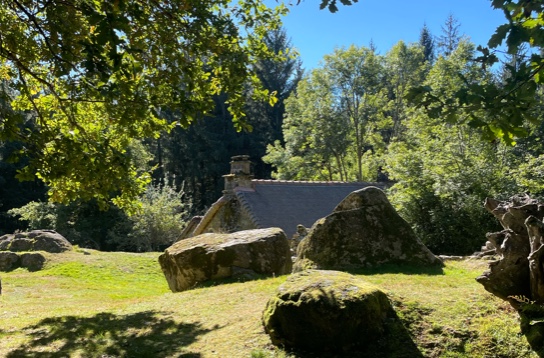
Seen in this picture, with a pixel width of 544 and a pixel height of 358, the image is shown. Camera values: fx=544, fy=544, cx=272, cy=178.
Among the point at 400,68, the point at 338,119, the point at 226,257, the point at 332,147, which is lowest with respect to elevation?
the point at 226,257

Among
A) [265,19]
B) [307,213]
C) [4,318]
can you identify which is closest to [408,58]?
[307,213]

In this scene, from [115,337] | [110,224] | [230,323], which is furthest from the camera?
[110,224]

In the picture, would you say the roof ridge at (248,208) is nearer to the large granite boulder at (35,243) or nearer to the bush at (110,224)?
the large granite boulder at (35,243)

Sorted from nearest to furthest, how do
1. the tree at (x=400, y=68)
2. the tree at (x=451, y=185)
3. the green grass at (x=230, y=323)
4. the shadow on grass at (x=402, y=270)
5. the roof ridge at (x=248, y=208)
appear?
1. the green grass at (x=230, y=323)
2. the shadow on grass at (x=402, y=270)
3. the tree at (x=451, y=185)
4. the roof ridge at (x=248, y=208)
5. the tree at (x=400, y=68)

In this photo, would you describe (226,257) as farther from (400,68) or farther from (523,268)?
(400,68)

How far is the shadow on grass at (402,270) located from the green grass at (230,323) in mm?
18

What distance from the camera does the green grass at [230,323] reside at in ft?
19.5

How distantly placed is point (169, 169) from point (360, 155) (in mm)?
20865

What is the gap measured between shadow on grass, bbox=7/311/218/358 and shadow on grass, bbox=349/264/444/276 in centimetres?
360

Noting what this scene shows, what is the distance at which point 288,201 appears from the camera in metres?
26.1

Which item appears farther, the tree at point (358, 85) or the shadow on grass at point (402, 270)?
the tree at point (358, 85)

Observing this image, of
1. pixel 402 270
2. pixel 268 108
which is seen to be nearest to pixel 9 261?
pixel 402 270

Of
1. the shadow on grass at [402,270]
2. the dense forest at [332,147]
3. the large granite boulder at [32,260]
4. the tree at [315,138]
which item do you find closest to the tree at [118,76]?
the dense forest at [332,147]

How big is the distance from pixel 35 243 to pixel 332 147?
23.8m
